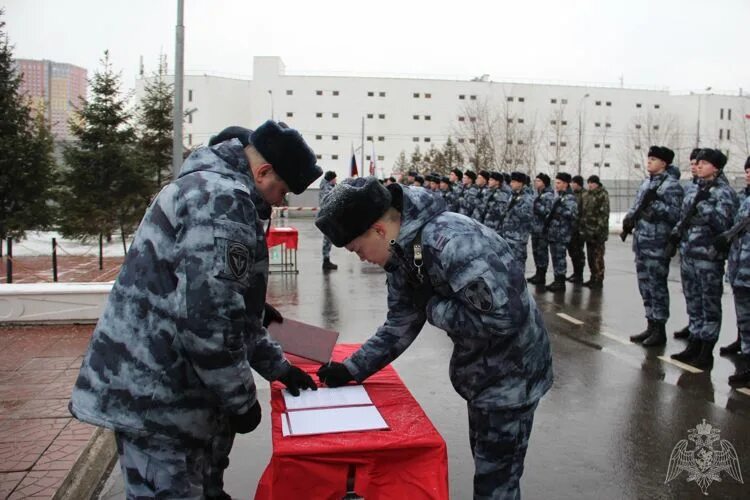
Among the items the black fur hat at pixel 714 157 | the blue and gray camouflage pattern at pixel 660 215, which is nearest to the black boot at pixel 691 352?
the blue and gray camouflage pattern at pixel 660 215

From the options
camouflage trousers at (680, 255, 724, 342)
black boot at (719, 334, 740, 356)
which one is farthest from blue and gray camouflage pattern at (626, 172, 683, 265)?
black boot at (719, 334, 740, 356)

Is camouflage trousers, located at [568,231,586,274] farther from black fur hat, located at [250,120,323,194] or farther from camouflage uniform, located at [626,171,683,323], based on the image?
black fur hat, located at [250,120,323,194]

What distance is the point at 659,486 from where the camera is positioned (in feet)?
12.2

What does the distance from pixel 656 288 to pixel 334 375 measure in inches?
214

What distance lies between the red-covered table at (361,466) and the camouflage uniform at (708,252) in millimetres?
5024

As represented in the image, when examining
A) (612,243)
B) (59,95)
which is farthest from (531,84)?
(59,95)

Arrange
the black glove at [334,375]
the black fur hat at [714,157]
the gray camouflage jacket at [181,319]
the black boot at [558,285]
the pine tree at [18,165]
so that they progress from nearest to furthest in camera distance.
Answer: the gray camouflage jacket at [181,319]
the black glove at [334,375]
the black fur hat at [714,157]
the black boot at [558,285]
the pine tree at [18,165]

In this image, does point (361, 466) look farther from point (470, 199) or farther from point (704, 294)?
point (470, 199)

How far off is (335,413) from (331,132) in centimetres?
6512

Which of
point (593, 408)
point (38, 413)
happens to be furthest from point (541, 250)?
point (38, 413)

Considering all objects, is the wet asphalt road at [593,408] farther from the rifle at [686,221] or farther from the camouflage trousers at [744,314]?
the rifle at [686,221]

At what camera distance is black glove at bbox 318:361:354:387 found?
290 centimetres

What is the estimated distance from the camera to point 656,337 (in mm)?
7211

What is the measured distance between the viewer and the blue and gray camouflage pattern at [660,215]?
717 centimetres
